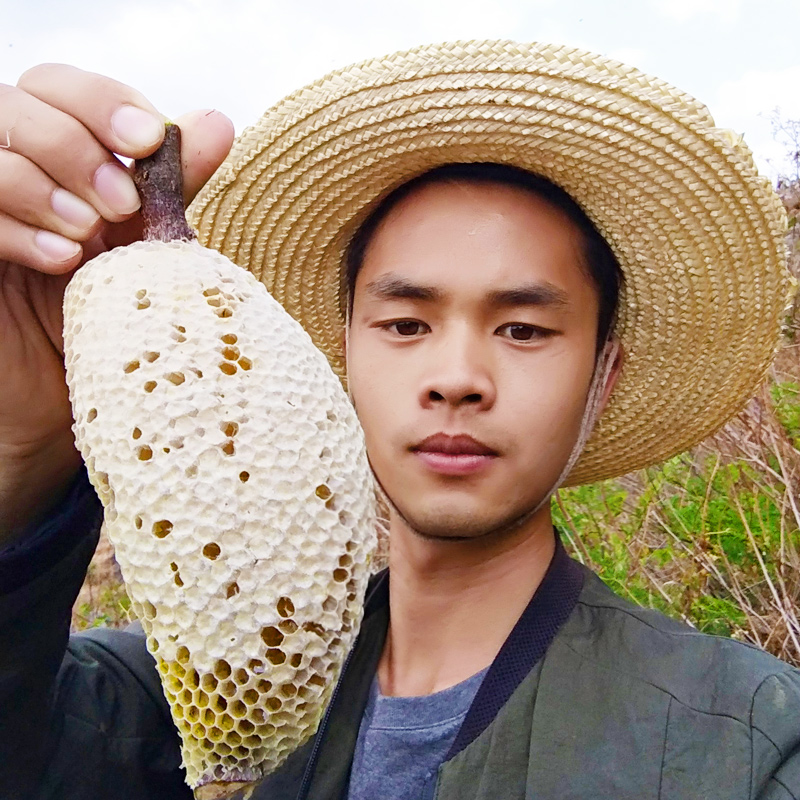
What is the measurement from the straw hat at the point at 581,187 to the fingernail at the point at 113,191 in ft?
1.93

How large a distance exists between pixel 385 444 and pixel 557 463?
12.7 inches

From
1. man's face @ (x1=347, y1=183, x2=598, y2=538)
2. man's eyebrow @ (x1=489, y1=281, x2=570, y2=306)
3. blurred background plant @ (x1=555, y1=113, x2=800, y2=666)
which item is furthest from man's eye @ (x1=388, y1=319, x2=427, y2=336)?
blurred background plant @ (x1=555, y1=113, x2=800, y2=666)

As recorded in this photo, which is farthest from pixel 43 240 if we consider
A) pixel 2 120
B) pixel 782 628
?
pixel 782 628

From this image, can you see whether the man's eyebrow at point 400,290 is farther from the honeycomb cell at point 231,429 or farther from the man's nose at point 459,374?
the honeycomb cell at point 231,429

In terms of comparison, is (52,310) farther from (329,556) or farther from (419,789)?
(419,789)

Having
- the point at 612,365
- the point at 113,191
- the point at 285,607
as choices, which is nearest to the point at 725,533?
the point at 612,365

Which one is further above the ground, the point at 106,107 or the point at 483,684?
the point at 106,107

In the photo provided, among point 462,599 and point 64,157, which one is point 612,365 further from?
point 64,157

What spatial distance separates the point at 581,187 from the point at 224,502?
97cm

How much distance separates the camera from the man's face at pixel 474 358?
3.86ft

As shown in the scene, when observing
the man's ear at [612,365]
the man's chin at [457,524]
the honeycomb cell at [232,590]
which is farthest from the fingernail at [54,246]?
the man's ear at [612,365]

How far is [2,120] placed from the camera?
0.76 m

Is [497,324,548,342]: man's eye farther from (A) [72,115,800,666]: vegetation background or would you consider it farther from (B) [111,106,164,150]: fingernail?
(A) [72,115,800,666]: vegetation background

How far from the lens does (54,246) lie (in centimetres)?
77
